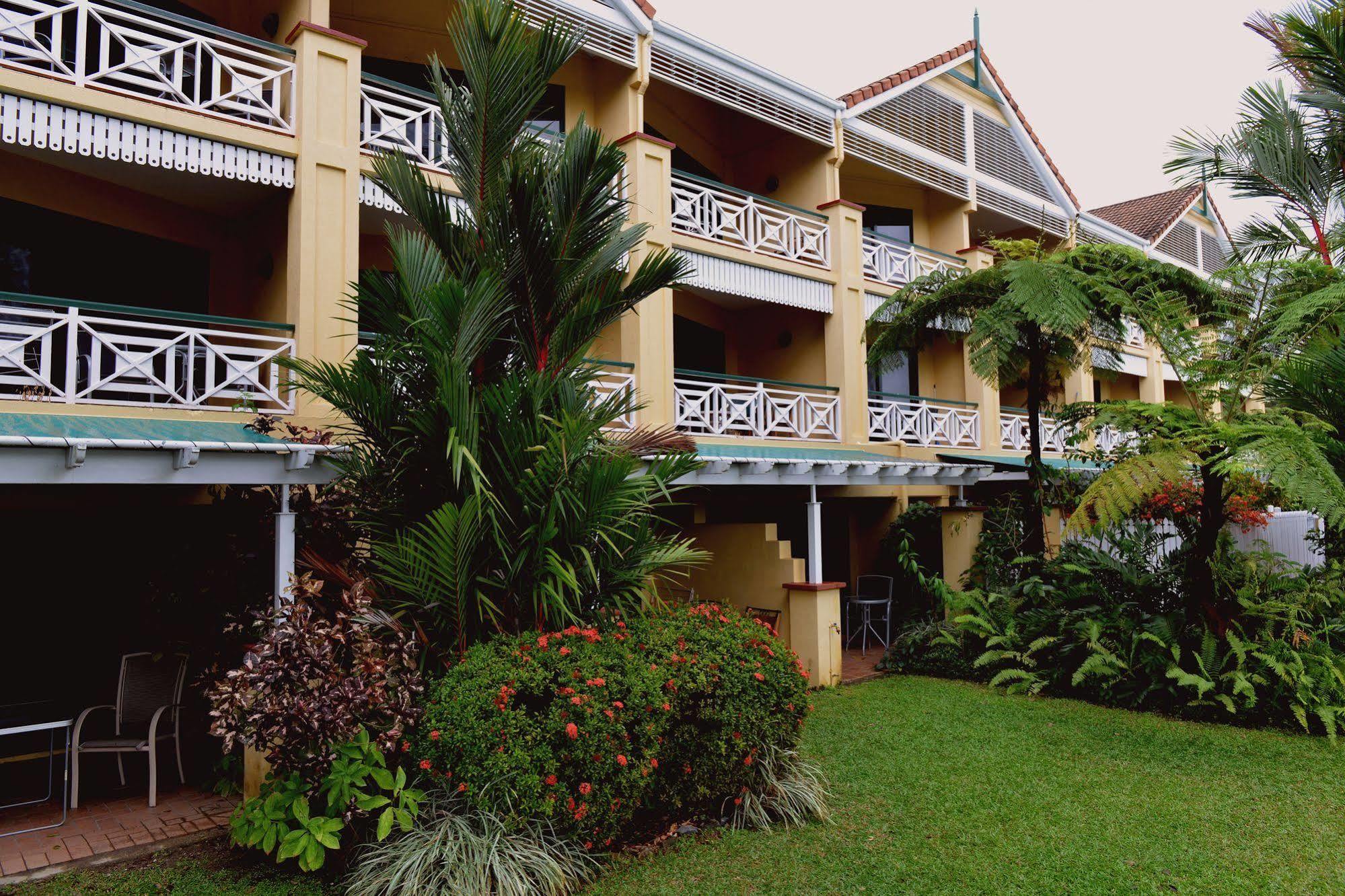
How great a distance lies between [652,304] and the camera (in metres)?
12.1

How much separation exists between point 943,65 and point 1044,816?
47.9ft

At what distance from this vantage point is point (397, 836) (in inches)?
210

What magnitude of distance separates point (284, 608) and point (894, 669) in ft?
27.3

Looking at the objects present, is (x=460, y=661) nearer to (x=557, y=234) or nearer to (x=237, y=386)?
(x=557, y=234)

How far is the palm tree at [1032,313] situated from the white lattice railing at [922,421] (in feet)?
4.56

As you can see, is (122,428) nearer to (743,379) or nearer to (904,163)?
(743,379)

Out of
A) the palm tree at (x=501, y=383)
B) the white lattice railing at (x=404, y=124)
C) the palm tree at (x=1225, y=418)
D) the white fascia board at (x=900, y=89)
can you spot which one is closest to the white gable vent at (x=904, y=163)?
the white fascia board at (x=900, y=89)

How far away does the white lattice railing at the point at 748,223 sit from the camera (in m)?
12.9

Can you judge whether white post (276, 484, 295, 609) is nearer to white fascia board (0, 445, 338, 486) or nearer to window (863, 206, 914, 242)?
white fascia board (0, 445, 338, 486)

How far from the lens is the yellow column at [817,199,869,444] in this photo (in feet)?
47.8

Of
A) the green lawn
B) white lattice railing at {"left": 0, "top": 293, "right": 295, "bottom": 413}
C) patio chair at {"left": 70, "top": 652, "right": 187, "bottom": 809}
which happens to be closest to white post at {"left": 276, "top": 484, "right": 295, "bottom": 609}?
white lattice railing at {"left": 0, "top": 293, "right": 295, "bottom": 413}

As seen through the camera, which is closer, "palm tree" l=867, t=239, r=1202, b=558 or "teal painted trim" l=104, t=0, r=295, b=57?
"teal painted trim" l=104, t=0, r=295, b=57

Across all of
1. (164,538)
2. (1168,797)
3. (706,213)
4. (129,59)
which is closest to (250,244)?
(129,59)

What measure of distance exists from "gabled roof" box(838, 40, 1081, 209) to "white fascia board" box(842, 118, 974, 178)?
37 cm
